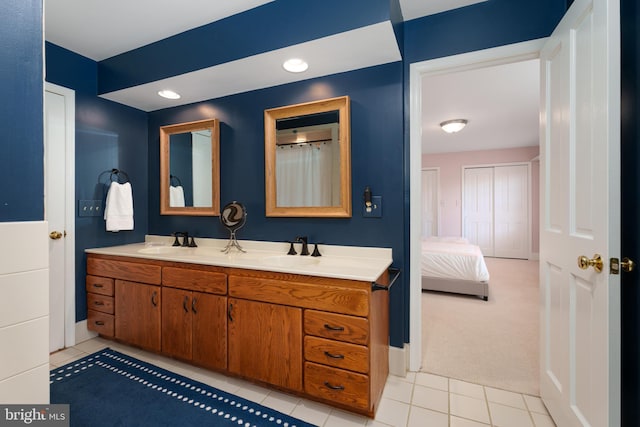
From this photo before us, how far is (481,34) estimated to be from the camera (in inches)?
70.3

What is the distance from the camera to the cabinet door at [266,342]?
1.59 meters

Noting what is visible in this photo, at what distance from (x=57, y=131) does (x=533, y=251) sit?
7.67 metres

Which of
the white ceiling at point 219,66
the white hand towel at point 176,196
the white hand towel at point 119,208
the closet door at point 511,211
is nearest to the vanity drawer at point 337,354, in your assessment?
the white ceiling at point 219,66

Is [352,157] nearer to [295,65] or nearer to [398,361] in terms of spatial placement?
[295,65]

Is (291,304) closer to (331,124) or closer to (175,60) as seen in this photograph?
(331,124)

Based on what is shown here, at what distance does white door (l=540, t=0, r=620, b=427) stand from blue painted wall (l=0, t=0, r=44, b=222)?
1895 mm

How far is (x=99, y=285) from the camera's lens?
2.34 m

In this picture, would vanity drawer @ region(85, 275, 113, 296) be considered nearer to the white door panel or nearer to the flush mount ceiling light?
the white door panel

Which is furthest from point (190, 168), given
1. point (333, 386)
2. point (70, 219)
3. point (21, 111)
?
point (333, 386)

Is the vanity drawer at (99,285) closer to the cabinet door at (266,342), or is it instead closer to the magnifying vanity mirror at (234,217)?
the magnifying vanity mirror at (234,217)

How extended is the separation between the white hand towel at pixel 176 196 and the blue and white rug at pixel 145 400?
1.35 metres

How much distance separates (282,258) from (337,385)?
35.6 inches

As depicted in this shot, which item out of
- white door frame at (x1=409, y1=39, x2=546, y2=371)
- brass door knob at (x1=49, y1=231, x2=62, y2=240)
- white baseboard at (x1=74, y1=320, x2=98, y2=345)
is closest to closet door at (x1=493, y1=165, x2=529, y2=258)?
white door frame at (x1=409, y1=39, x2=546, y2=371)

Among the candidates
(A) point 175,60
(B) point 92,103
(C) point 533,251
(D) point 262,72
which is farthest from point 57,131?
(C) point 533,251
